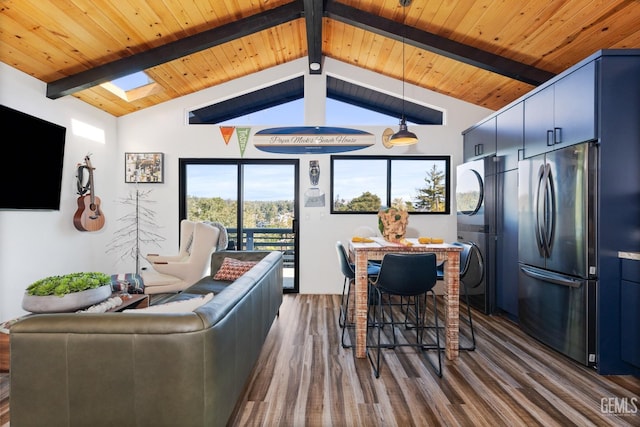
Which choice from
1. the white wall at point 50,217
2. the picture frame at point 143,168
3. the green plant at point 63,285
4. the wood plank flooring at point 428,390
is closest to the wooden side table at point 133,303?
the green plant at point 63,285

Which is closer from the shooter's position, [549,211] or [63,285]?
[63,285]

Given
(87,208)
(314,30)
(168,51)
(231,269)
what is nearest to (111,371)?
(231,269)

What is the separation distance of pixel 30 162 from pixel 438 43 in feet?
15.4

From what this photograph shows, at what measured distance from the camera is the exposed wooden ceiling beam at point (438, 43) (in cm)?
381

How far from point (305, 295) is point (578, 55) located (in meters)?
4.43

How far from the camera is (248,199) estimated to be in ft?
17.3

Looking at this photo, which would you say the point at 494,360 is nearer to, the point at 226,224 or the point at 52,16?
the point at 226,224

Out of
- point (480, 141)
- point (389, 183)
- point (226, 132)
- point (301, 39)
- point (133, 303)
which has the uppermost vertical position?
point (301, 39)

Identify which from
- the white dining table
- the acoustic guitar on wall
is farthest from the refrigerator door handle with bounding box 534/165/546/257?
the acoustic guitar on wall

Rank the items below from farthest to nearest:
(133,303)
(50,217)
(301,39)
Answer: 1. (301,39)
2. (50,217)
3. (133,303)

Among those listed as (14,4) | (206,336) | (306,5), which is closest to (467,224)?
(306,5)

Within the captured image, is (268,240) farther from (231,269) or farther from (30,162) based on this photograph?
(30,162)

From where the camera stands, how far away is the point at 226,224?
5.28m

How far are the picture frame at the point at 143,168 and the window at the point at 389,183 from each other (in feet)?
8.90
